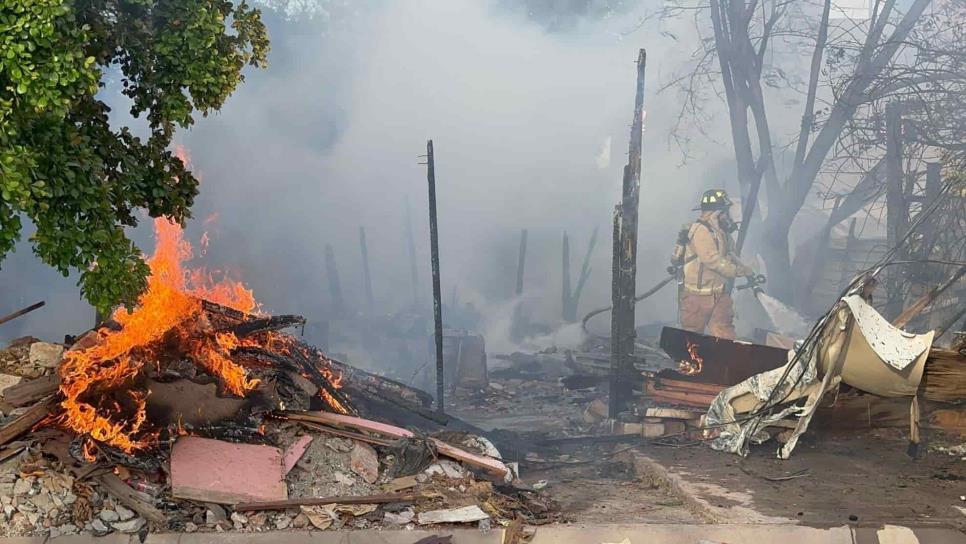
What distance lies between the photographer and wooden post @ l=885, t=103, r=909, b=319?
12.3 m

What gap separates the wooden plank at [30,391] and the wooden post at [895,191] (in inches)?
433

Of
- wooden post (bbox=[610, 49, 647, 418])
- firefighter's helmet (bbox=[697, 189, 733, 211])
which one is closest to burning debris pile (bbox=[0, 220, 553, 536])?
wooden post (bbox=[610, 49, 647, 418])

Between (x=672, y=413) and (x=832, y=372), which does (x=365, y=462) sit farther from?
(x=832, y=372)

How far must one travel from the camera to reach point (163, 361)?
7305 millimetres

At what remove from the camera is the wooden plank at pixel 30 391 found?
7.00 m

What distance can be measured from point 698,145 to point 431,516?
20448mm

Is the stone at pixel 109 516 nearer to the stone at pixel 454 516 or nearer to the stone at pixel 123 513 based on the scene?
the stone at pixel 123 513

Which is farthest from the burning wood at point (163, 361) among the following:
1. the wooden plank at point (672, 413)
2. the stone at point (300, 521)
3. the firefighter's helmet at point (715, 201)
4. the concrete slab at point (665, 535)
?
the firefighter's helmet at point (715, 201)

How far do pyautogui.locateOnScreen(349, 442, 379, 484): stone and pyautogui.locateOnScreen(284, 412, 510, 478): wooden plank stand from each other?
0.26 metres

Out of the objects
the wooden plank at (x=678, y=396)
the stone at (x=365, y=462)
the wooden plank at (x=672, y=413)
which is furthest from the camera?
the wooden plank at (x=678, y=396)

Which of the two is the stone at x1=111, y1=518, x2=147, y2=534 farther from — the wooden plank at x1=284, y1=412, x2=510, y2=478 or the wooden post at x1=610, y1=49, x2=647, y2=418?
the wooden post at x1=610, y1=49, x2=647, y2=418

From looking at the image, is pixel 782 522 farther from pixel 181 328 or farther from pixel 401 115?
pixel 401 115

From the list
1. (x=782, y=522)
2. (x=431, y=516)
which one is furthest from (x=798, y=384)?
(x=431, y=516)

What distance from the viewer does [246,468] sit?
22.4 feet
